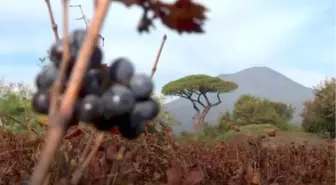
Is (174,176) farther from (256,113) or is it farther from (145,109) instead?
(256,113)

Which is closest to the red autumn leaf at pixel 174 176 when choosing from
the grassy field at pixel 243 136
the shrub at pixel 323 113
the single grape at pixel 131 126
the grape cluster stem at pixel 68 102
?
the single grape at pixel 131 126

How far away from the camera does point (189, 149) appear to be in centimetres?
377

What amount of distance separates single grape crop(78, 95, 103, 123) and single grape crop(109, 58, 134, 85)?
4 cm

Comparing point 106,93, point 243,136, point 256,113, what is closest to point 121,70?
point 106,93

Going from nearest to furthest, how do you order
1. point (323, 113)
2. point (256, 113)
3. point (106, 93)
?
point (106, 93) → point (323, 113) → point (256, 113)

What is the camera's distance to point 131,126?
0.81 m

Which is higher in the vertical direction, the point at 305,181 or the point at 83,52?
the point at 83,52

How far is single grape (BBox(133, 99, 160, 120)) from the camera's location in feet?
2.61

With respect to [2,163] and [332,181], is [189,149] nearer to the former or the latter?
[332,181]

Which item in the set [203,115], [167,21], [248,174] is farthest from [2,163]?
[203,115]

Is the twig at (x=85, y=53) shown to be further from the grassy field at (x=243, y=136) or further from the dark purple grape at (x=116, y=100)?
the grassy field at (x=243, y=136)

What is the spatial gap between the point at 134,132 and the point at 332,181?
3.40 meters

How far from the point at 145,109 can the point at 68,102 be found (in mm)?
242

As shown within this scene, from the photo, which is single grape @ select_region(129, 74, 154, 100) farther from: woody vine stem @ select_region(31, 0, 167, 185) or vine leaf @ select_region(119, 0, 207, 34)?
woody vine stem @ select_region(31, 0, 167, 185)
